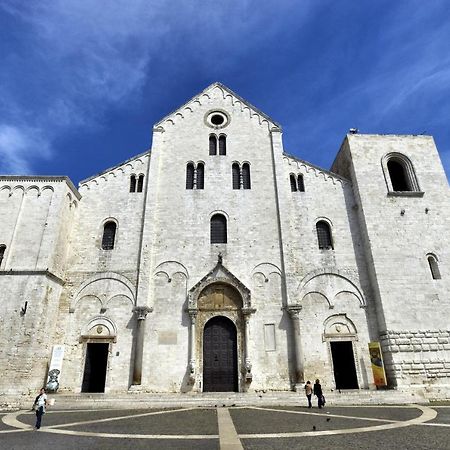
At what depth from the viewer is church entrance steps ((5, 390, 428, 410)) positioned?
49.3 feet

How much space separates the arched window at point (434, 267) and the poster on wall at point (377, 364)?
17.5ft

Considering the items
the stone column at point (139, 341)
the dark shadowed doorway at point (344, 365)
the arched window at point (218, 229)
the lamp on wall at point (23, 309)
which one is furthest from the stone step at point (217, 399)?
the arched window at point (218, 229)

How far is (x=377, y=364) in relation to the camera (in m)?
17.6

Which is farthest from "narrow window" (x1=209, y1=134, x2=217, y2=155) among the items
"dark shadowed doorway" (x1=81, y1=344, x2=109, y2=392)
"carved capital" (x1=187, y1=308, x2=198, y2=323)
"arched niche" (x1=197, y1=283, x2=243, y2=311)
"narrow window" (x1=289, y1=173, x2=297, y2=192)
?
"dark shadowed doorway" (x1=81, y1=344, x2=109, y2=392)

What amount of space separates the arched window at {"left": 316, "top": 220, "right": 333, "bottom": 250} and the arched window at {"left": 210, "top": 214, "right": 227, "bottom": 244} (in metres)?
5.81

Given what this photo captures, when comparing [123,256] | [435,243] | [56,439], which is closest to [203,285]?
[123,256]

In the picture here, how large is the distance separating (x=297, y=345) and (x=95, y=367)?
10.9 meters

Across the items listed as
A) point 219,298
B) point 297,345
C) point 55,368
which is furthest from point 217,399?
point 55,368

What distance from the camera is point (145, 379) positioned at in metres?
17.5

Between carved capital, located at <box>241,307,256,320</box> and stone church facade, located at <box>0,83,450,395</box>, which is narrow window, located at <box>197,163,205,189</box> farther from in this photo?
carved capital, located at <box>241,307,256,320</box>

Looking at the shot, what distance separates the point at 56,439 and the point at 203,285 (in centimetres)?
1130

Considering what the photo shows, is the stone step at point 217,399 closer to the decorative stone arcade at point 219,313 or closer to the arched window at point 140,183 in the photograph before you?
the decorative stone arcade at point 219,313

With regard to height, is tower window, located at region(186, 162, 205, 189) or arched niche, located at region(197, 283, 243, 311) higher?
tower window, located at region(186, 162, 205, 189)

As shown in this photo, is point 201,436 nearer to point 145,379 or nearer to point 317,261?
point 145,379
